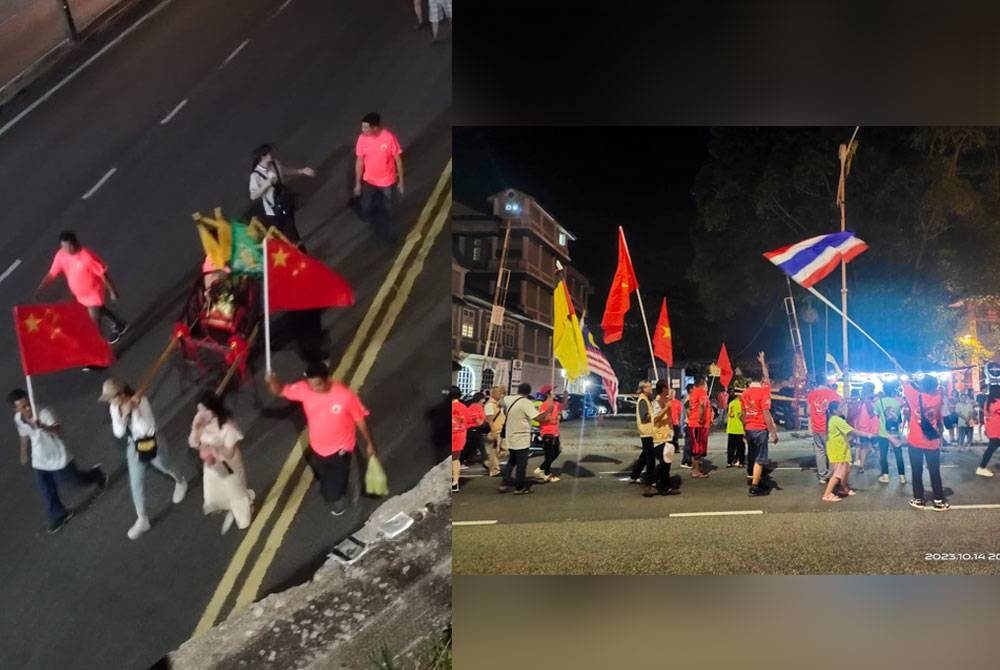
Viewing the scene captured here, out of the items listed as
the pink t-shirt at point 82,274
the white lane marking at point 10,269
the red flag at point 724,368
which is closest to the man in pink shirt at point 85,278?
the pink t-shirt at point 82,274

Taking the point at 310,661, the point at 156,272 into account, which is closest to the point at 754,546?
the point at 310,661

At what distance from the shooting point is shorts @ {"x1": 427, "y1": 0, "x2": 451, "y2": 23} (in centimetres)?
294

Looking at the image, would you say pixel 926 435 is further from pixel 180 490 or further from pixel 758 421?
pixel 180 490

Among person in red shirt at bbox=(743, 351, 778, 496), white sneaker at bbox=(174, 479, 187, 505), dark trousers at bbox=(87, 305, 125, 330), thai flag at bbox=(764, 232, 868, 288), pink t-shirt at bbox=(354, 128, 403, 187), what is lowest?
white sneaker at bbox=(174, 479, 187, 505)

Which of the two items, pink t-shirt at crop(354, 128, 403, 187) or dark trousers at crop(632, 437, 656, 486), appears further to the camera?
dark trousers at crop(632, 437, 656, 486)

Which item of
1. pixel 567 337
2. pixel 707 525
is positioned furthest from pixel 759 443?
pixel 567 337

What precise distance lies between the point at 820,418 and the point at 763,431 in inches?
10.8

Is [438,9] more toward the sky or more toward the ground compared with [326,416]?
more toward the sky

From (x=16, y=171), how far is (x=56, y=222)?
10.9 inches

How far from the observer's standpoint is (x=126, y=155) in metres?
2.79

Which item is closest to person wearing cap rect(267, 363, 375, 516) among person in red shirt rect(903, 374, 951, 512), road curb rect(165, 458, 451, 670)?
road curb rect(165, 458, 451, 670)

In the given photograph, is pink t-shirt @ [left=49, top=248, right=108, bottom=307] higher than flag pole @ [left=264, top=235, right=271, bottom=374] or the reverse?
higher

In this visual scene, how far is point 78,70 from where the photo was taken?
111 inches

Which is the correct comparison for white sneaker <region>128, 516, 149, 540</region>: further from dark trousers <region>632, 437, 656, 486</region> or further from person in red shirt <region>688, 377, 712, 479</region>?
person in red shirt <region>688, 377, 712, 479</region>
